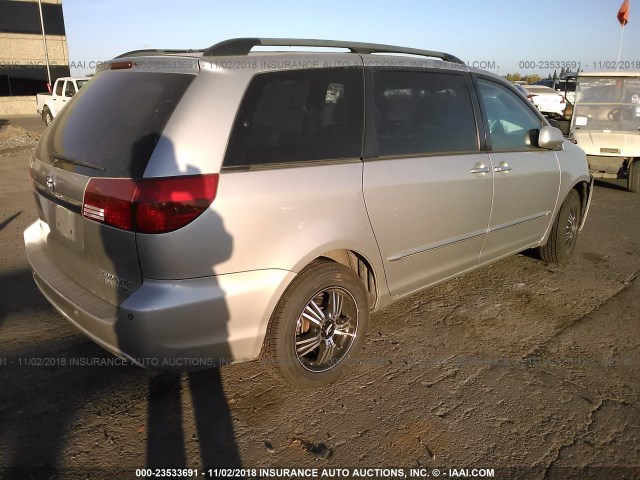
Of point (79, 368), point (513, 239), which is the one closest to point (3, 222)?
point (79, 368)

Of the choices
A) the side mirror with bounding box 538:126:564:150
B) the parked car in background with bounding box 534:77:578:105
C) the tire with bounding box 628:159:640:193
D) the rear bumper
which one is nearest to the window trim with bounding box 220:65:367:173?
the rear bumper

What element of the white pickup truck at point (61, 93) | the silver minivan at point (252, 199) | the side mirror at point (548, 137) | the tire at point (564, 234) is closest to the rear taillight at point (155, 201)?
the silver minivan at point (252, 199)

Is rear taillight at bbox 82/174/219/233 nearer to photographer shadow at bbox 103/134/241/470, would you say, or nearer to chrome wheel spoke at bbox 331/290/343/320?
photographer shadow at bbox 103/134/241/470

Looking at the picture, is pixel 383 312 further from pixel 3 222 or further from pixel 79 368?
pixel 3 222

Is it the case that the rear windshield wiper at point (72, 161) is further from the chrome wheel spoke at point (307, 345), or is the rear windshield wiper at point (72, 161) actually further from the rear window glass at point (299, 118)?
the chrome wheel spoke at point (307, 345)

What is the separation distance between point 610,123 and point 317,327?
7813mm

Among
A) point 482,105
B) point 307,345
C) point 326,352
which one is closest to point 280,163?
point 307,345

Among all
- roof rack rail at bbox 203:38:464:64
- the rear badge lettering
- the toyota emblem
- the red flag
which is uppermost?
the red flag

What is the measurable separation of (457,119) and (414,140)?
1.79 ft

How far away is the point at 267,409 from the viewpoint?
277cm

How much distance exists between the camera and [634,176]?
834cm

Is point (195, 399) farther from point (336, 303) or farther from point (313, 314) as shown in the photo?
point (336, 303)

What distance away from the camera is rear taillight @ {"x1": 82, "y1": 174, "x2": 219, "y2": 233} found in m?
2.18

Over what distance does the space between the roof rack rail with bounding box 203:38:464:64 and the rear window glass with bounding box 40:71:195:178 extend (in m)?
0.26
